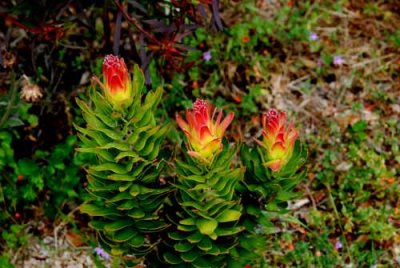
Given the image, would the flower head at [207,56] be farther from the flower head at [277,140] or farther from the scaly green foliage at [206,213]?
the flower head at [277,140]

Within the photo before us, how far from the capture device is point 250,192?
7.98 feet

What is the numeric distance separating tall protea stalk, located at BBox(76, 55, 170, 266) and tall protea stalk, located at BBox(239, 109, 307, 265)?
0.32 m

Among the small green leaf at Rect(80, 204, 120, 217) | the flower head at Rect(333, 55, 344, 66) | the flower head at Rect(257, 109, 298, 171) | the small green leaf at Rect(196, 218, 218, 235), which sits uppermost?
the flower head at Rect(257, 109, 298, 171)

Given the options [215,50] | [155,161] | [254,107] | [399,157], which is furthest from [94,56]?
[399,157]

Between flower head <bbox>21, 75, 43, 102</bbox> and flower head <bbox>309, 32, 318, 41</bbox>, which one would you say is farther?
flower head <bbox>309, 32, 318, 41</bbox>

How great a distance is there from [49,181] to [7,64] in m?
0.59

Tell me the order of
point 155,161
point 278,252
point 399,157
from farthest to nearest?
point 399,157 → point 278,252 → point 155,161

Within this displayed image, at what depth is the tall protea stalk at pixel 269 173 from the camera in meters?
2.12

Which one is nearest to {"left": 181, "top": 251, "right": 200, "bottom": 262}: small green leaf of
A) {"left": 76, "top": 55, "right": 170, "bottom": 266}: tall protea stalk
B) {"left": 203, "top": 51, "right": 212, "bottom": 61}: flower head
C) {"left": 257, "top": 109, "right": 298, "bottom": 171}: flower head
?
{"left": 76, "top": 55, "right": 170, "bottom": 266}: tall protea stalk

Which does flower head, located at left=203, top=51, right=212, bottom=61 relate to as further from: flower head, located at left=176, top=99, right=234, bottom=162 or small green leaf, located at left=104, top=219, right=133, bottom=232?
flower head, located at left=176, top=99, right=234, bottom=162

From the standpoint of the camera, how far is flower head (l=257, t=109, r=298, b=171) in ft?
6.88

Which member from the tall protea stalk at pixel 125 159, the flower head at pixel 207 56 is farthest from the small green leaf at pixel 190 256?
the flower head at pixel 207 56

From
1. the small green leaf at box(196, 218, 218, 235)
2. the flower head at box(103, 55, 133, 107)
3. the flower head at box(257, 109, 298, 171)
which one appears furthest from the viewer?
the small green leaf at box(196, 218, 218, 235)

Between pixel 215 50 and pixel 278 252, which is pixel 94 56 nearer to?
pixel 215 50
